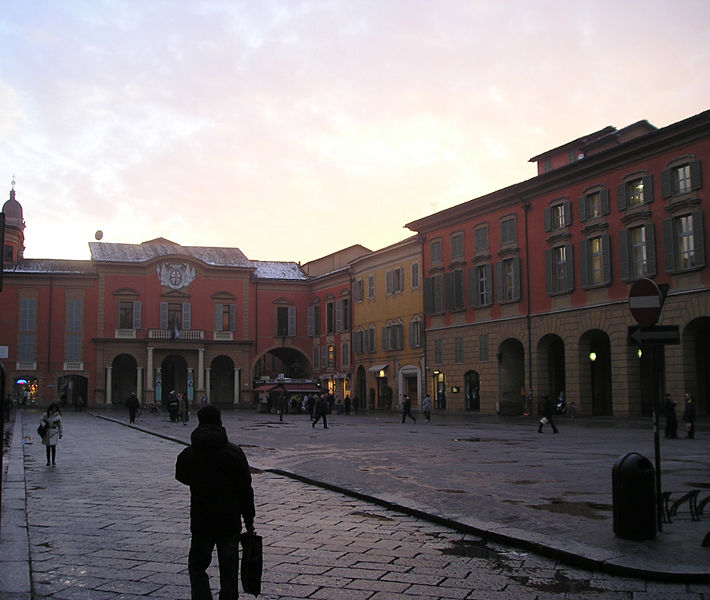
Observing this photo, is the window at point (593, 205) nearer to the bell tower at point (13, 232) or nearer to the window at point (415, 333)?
the window at point (415, 333)

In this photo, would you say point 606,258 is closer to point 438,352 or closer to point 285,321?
point 438,352

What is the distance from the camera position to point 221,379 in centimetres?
6334

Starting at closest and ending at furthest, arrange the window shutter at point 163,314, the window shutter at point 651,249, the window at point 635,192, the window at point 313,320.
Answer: the window shutter at point 651,249, the window at point 635,192, the window shutter at point 163,314, the window at point 313,320

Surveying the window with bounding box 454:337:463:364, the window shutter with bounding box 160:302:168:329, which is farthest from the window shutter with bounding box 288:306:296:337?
the window with bounding box 454:337:463:364

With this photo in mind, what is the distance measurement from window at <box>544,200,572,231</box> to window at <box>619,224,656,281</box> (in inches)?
139

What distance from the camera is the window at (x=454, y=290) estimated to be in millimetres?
42281

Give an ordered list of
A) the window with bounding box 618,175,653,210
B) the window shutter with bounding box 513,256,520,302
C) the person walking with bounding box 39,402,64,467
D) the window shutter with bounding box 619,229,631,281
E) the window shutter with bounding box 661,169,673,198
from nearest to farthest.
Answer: the person walking with bounding box 39,402,64,467 < the window shutter with bounding box 661,169,673,198 < the window with bounding box 618,175,653,210 < the window shutter with bounding box 619,229,631,281 < the window shutter with bounding box 513,256,520,302

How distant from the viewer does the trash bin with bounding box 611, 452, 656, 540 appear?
25.1 feet

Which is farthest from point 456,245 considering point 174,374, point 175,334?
point 174,374

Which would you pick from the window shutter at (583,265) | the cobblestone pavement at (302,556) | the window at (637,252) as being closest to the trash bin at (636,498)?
the cobblestone pavement at (302,556)

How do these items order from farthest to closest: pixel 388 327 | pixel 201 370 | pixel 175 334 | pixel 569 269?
pixel 201 370
pixel 175 334
pixel 388 327
pixel 569 269

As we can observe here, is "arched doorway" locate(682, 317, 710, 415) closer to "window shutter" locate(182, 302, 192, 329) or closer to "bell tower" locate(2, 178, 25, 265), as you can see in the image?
"window shutter" locate(182, 302, 192, 329)

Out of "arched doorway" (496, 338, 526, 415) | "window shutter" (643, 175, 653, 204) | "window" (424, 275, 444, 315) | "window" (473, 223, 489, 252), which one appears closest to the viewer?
"window shutter" (643, 175, 653, 204)

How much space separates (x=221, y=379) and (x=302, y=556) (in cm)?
5692
